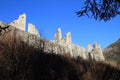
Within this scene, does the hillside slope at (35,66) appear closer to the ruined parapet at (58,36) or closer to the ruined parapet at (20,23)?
the ruined parapet at (20,23)

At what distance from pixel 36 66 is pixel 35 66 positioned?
0.03 m

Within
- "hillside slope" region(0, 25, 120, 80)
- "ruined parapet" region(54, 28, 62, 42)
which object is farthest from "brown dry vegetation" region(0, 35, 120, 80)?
"ruined parapet" region(54, 28, 62, 42)

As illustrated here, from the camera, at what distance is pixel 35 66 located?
204 inches

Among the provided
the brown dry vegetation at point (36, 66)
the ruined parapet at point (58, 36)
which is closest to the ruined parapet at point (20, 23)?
the ruined parapet at point (58, 36)

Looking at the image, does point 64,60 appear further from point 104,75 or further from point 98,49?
point 98,49

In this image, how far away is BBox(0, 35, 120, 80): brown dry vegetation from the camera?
15.5ft

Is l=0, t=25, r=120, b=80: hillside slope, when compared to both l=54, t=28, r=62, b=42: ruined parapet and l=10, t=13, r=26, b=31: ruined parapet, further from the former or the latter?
l=54, t=28, r=62, b=42: ruined parapet

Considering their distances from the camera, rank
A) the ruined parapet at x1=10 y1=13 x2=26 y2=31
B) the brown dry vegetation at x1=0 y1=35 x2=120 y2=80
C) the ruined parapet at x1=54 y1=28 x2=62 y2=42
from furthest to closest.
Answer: the ruined parapet at x1=54 y1=28 x2=62 y2=42 < the ruined parapet at x1=10 y1=13 x2=26 y2=31 < the brown dry vegetation at x1=0 y1=35 x2=120 y2=80

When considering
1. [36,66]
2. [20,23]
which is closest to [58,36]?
[20,23]

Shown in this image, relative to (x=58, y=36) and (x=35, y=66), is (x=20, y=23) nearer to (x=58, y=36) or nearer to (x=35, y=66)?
(x=58, y=36)

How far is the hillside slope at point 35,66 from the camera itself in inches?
186

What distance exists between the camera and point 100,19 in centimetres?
727

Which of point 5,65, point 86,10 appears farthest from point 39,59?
point 86,10

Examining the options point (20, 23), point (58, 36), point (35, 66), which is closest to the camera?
point (35, 66)
